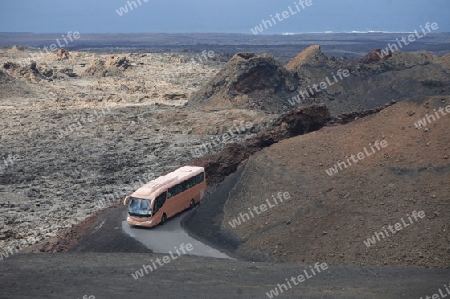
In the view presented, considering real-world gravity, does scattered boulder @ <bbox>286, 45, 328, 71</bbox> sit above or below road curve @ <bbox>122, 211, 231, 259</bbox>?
below

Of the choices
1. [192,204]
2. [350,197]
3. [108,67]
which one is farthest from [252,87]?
[108,67]

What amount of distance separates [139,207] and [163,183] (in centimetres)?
165

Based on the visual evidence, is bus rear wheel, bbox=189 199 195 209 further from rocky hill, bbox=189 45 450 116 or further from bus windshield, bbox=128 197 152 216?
rocky hill, bbox=189 45 450 116

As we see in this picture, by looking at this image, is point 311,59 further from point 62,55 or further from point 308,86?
point 62,55

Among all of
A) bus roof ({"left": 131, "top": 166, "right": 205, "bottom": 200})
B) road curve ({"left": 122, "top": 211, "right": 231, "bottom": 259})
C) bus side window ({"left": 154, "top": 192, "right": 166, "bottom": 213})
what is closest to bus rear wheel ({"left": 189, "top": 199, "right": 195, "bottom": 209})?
road curve ({"left": 122, "top": 211, "right": 231, "bottom": 259})

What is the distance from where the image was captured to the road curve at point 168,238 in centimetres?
2325

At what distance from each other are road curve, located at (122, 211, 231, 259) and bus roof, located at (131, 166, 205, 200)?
1.31 m

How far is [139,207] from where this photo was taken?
26250 millimetres

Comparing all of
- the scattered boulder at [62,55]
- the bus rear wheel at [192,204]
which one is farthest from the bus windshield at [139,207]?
the scattered boulder at [62,55]

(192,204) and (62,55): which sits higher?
(192,204)

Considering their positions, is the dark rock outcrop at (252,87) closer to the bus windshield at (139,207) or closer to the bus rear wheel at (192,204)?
the bus rear wheel at (192,204)

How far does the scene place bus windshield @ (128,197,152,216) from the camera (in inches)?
1024

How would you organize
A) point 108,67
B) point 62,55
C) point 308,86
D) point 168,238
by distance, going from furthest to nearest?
point 62,55, point 108,67, point 308,86, point 168,238

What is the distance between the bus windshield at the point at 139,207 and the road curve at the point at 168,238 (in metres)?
0.65
